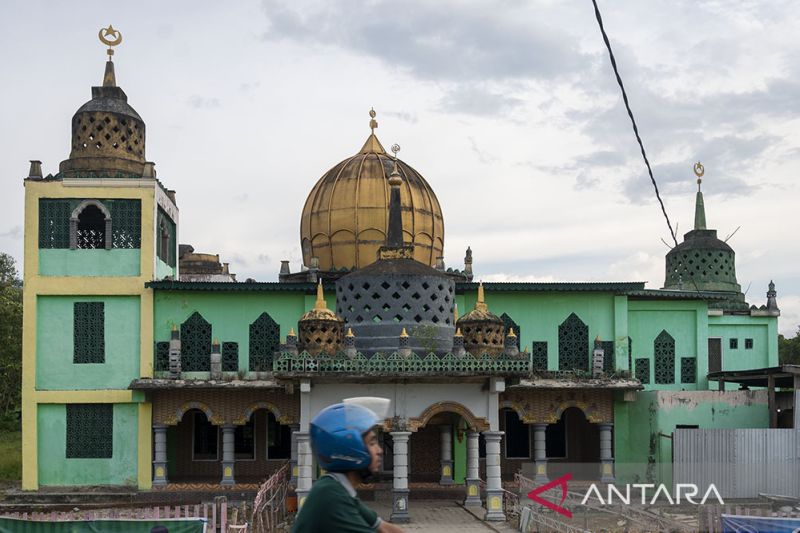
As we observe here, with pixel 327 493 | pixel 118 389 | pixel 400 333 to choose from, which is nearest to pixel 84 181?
pixel 118 389

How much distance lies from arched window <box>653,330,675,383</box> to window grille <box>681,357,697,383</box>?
326 mm

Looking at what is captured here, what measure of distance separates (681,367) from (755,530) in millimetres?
16174

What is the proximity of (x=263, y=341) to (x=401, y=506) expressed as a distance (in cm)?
902

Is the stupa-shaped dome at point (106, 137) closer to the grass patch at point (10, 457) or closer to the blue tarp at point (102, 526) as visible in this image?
the grass patch at point (10, 457)

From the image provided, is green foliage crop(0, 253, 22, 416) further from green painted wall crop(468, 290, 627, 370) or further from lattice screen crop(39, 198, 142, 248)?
green painted wall crop(468, 290, 627, 370)

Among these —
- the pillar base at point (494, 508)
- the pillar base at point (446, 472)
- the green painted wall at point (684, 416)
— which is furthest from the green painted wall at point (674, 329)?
the pillar base at point (494, 508)

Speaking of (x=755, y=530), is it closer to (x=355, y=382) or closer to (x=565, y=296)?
(x=355, y=382)

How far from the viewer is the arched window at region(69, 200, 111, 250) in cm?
2897

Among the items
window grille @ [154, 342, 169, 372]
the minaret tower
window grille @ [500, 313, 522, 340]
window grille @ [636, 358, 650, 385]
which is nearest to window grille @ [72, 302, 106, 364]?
the minaret tower

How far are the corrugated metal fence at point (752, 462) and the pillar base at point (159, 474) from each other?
1429cm

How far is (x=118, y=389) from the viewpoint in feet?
94.4

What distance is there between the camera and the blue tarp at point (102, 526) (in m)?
16.1

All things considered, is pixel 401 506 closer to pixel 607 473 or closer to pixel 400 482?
pixel 400 482

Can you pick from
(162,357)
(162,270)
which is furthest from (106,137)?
(162,357)
